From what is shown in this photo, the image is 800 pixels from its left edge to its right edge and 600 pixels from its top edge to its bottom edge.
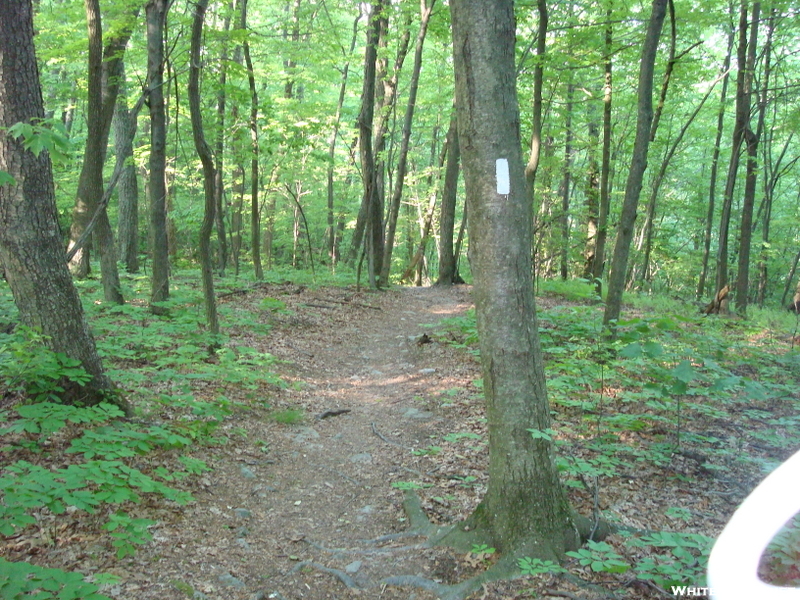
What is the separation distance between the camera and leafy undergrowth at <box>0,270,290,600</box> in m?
2.65

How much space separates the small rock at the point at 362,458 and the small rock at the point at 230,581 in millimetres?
2112

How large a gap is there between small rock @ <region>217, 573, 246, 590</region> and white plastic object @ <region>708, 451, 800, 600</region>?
8.05ft

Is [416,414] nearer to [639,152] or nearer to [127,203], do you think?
[639,152]

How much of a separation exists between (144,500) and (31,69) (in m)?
3.26

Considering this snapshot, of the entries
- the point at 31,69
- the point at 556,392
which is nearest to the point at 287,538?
the point at 556,392

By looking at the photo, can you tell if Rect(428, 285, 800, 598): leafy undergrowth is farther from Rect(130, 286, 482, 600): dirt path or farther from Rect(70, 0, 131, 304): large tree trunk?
Rect(70, 0, 131, 304): large tree trunk

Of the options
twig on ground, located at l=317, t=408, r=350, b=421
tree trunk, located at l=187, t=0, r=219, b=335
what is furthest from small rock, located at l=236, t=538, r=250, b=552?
tree trunk, located at l=187, t=0, r=219, b=335

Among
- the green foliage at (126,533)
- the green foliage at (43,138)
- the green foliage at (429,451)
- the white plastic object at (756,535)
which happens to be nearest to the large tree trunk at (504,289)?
the white plastic object at (756,535)

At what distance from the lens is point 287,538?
380 centimetres

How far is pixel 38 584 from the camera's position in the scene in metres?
2.08

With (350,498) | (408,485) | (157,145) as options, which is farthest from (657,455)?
(157,145)

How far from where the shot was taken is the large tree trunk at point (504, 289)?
9.71 ft

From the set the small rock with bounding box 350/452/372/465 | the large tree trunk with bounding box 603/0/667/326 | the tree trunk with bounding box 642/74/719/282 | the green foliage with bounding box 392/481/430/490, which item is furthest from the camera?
the tree trunk with bounding box 642/74/719/282

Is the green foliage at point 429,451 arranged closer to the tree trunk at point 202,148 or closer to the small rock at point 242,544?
the small rock at point 242,544
